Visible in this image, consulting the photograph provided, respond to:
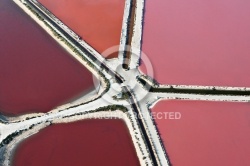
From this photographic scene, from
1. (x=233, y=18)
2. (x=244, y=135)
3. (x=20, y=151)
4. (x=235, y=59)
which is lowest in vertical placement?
(x=244, y=135)

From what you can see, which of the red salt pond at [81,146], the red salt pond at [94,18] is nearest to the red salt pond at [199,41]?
the red salt pond at [94,18]

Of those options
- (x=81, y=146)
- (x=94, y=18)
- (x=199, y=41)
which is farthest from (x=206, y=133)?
(x=94, y=18)

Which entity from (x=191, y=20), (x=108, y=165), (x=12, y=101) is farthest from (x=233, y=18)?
(x=12, y=101)

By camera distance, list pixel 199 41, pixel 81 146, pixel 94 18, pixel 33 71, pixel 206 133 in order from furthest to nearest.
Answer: pixel 94 18 < pixel 199 41 < pixel 33 71 < pixel 206 133 < pixel 81 146

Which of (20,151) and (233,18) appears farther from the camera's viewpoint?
(233,18)

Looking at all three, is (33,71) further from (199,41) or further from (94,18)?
(199,41)

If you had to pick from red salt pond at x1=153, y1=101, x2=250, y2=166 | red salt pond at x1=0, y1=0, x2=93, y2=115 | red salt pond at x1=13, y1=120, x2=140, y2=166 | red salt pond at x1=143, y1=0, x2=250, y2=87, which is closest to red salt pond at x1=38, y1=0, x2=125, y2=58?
red salt pond at x1=0, y1=0, x2=93, y2=115

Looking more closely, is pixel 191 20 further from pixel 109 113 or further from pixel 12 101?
pixel 12 101
